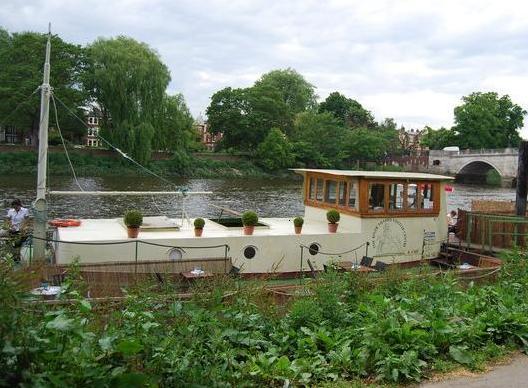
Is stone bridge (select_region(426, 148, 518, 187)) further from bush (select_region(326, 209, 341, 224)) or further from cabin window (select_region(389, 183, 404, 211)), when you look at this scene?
bush (select_region(326, 209, 341, 224))

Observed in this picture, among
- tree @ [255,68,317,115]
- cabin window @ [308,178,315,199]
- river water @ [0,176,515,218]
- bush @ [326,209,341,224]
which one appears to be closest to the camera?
bush @ [326,209,341,224]

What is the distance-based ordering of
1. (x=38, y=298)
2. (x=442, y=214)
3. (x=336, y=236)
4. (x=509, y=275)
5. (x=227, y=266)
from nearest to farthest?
(x=38, y=298) → (x=509, y=275) → (x=227, y=266) → (x=336, y=236) → (x=442, y=214)

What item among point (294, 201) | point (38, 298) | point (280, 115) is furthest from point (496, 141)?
point (38, 298)

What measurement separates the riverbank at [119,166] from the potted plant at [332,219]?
41168 mm

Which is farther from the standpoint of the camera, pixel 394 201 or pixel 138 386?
pixel 394 201

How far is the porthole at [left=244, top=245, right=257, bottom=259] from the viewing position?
45.9 feet

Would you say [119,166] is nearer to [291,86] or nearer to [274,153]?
[274,153]

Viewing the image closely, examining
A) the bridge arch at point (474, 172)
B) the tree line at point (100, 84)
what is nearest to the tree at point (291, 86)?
the bridge arch at point (474, 172)

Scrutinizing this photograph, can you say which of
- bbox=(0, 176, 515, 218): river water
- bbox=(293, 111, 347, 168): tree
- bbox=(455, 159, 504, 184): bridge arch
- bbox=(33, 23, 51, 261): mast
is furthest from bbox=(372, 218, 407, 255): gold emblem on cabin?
bbox=(455, 159, 504, 184): bridge arch

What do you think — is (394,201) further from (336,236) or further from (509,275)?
(509,275)

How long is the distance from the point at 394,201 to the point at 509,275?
16.9ft

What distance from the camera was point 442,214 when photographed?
16.9 m

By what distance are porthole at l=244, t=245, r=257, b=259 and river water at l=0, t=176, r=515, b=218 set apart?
14.1 metres

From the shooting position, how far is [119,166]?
60750 millimetres
